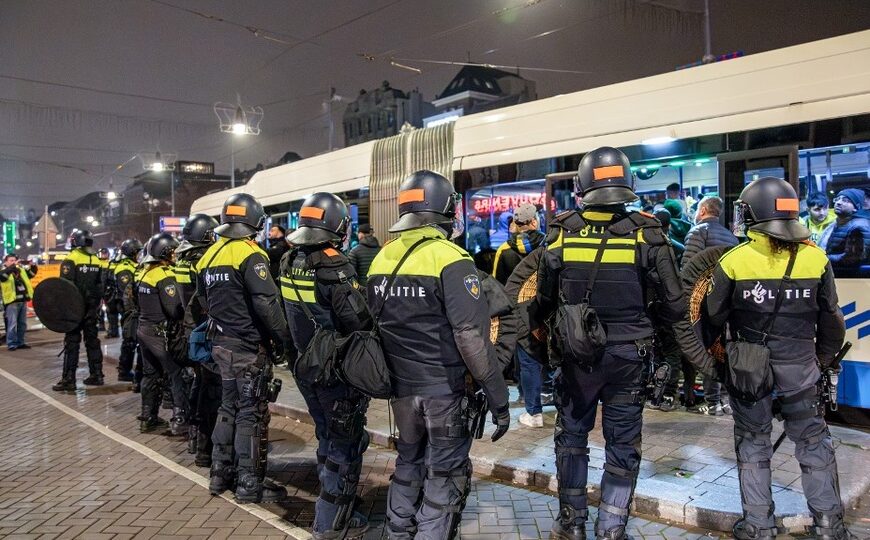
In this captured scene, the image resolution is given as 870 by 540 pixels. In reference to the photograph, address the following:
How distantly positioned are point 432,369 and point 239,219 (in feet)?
8.47

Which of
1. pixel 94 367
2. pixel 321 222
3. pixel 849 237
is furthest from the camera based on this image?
pixel 94 367

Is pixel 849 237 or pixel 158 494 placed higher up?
pixel 849 237

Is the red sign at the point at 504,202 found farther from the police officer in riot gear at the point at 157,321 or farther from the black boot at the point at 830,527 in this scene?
the black boot at the point at 830,527

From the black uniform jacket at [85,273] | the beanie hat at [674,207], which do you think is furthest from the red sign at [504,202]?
the black uniform jacket at [85,273]

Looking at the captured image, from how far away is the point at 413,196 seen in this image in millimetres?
3682

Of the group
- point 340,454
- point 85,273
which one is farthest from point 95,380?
point 340,454

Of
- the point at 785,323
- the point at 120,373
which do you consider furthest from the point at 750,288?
the point at 120,373

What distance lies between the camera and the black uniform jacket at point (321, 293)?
399 centimetres

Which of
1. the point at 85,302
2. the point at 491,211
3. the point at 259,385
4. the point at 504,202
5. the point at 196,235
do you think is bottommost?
the point at 259,385

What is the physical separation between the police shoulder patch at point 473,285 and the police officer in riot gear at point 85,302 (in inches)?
337

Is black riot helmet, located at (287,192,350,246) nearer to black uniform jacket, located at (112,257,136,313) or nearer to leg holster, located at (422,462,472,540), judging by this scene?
leg holster, located at (422,462,472,540)

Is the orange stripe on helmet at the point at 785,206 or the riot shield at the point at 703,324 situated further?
the riot shield at the point at 703,324

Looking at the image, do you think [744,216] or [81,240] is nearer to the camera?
[744,216]

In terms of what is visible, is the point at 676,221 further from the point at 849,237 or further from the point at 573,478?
the point at 573,478
